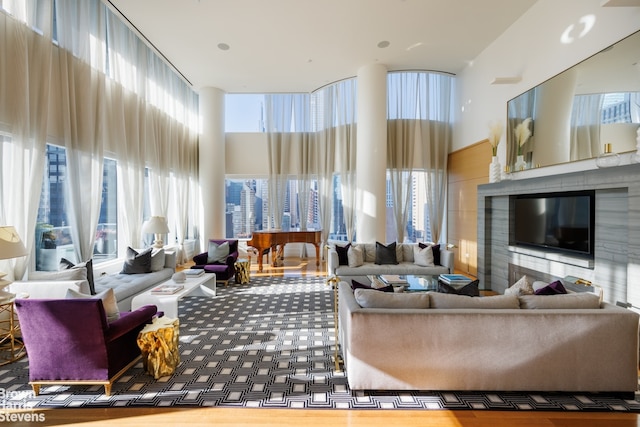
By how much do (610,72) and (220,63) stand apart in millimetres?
6962

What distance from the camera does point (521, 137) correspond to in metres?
5.33

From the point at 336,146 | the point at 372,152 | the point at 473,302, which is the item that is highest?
the point at 336,146

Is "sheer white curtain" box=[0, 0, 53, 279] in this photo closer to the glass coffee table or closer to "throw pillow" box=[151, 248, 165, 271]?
"throw pillow" box=[151, 248, 165, 271]

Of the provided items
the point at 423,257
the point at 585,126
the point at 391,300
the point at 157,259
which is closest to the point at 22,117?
the point at 157,259

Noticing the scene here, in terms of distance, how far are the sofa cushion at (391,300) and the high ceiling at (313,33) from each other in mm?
4767

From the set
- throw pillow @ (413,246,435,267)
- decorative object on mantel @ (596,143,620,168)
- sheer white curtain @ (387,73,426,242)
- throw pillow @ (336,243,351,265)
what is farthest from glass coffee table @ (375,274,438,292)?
sheer white curtain @ (387,73,426,242)

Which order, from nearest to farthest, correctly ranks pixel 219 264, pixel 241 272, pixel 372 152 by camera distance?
pixel 219 264 < pixel 241 272 < pixel 372 152

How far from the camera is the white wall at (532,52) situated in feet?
12.8

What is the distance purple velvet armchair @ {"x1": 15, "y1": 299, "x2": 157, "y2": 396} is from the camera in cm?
245

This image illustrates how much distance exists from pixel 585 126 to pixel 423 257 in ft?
9.91

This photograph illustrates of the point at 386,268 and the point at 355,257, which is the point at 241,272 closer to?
the point at 355,257

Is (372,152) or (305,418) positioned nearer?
(305,418)

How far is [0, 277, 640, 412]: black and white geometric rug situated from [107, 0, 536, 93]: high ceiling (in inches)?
199

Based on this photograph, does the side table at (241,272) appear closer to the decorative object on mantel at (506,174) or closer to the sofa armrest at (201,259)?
the sofa armrest at (201,259)
